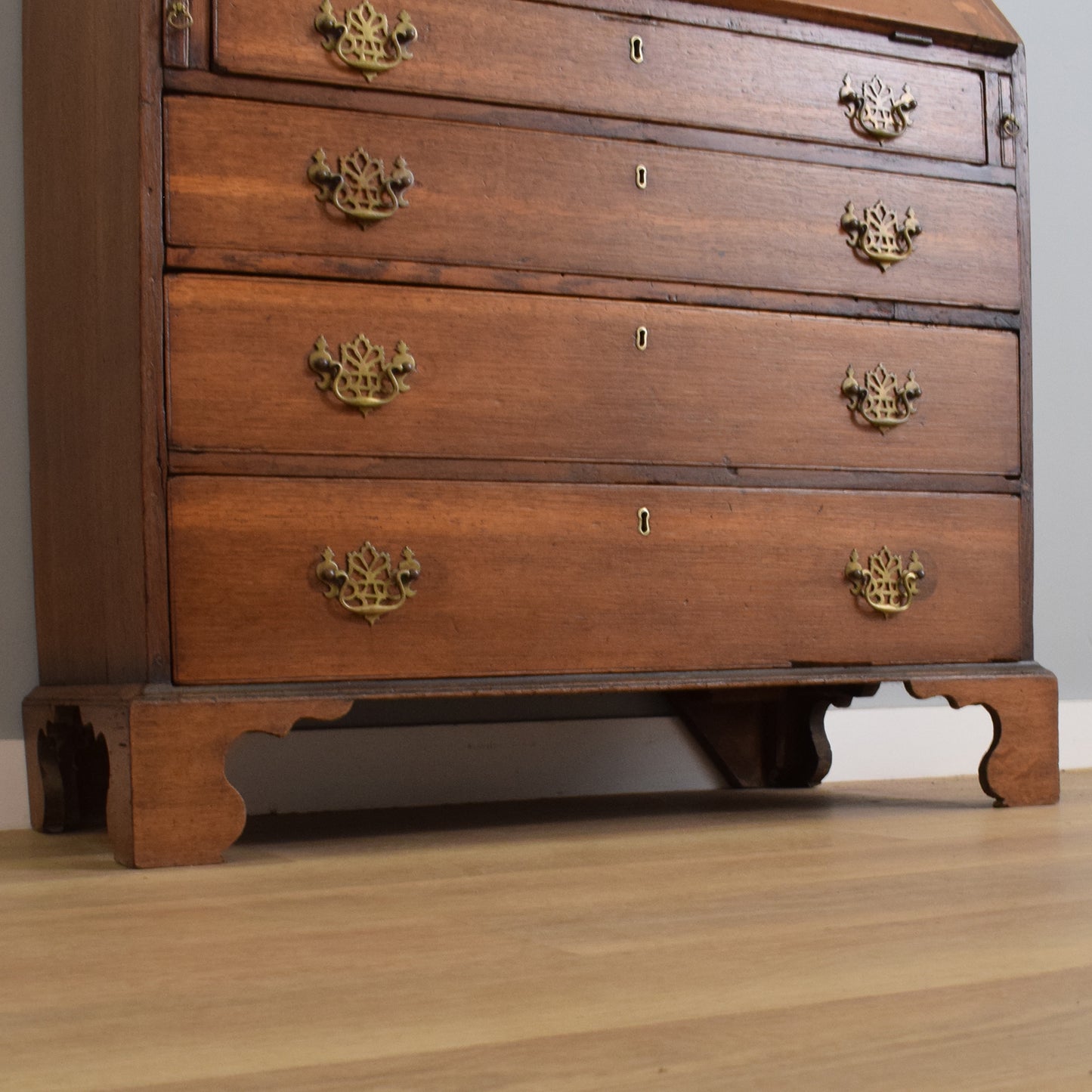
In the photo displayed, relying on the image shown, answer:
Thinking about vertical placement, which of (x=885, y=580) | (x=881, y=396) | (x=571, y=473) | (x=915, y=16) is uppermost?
(x=915, y=16)

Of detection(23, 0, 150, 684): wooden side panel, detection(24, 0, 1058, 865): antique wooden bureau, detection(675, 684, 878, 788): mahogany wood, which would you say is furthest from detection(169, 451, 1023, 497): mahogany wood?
detection(675, 684, 878, 788): mahogany wood

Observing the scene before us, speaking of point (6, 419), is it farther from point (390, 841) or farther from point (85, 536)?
point (390, 841)

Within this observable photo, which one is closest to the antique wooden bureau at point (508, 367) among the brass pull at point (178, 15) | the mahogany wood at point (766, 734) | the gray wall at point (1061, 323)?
the brass pull at point (178, 15)

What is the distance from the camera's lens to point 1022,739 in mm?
2025

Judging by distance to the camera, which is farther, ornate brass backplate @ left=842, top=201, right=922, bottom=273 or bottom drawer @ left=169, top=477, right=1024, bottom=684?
ornate brass backplate @ left=842, top=201, right=922, bottom=273

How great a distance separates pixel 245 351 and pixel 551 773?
984 mm

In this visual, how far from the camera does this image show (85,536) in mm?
1801

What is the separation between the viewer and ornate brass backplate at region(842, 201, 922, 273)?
6.38 ft

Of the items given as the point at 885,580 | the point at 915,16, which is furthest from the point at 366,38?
the point at 885,580

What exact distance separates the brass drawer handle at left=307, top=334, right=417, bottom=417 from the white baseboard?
67cm

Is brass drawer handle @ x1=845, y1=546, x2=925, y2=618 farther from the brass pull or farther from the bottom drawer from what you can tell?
the brass pull

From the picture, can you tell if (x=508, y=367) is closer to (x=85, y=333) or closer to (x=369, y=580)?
(x=369, y=580)

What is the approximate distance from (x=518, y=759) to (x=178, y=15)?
1220mm

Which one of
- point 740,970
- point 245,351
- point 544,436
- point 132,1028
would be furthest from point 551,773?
point 132,1028
